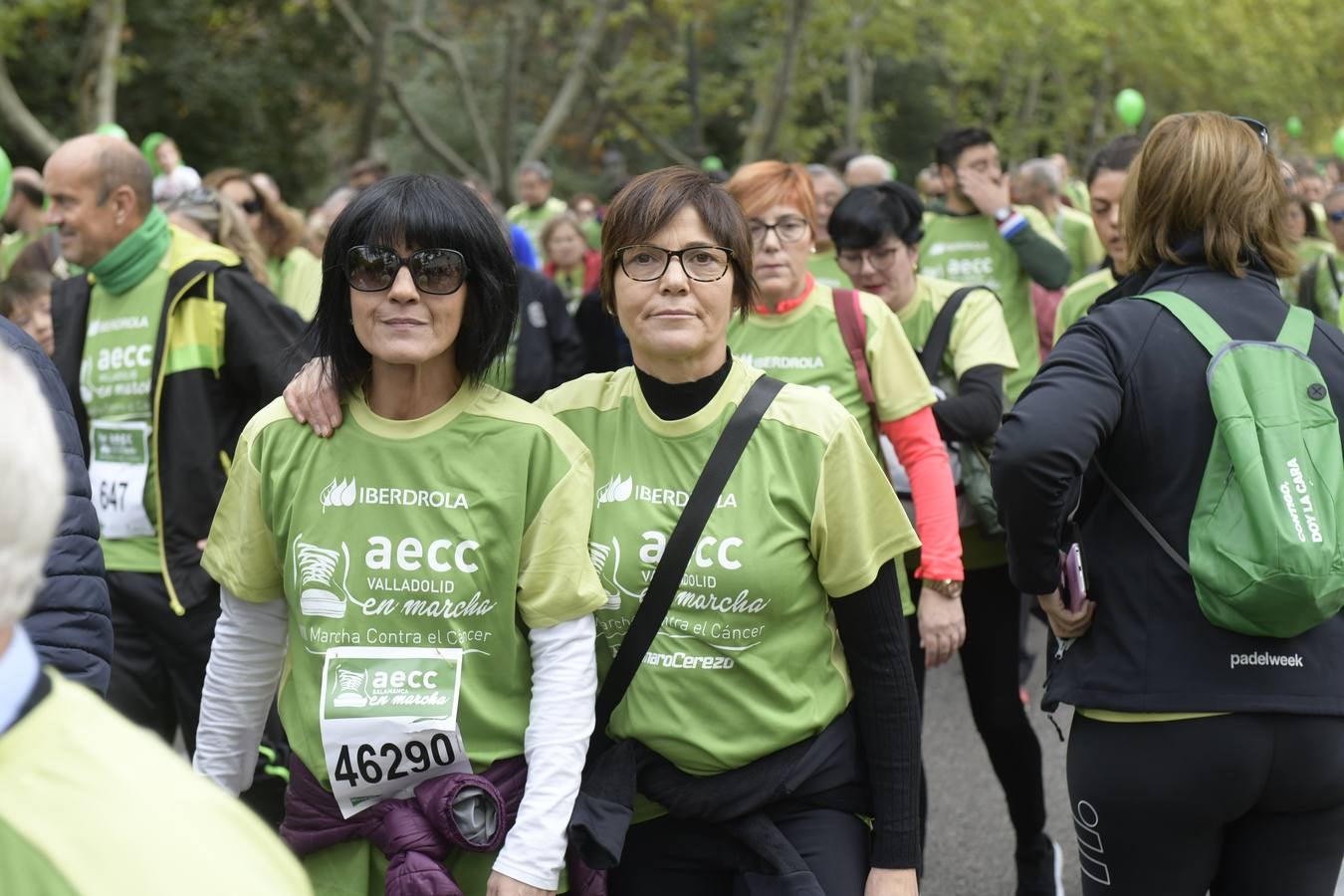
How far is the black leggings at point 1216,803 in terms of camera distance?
2873 millimetres

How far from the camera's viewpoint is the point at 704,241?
303 cm

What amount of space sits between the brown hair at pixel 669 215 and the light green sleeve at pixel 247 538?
733 mm

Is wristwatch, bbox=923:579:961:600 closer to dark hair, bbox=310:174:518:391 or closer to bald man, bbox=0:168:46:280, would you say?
dark hair, bbox=310:174:518:391

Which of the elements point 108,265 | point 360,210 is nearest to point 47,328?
point 108,265

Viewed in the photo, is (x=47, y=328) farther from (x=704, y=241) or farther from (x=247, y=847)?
(x=247, y=847)

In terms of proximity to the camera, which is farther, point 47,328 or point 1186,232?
point 47,328

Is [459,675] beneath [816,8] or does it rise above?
beneath

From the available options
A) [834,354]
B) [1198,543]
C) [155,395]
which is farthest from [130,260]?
[1198,543]

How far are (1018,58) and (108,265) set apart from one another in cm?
3186

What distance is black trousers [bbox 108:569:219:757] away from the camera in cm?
458

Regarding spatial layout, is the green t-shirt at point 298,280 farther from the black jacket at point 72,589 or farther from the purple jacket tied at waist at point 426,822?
the purple jacket tied at waist at point 426,822

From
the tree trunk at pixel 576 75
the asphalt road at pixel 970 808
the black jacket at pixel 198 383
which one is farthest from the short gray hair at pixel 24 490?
the tree trunk at pixel 576 75

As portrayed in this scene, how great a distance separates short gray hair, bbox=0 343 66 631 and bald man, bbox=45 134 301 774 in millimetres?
3105

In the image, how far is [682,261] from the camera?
9.87 feet
